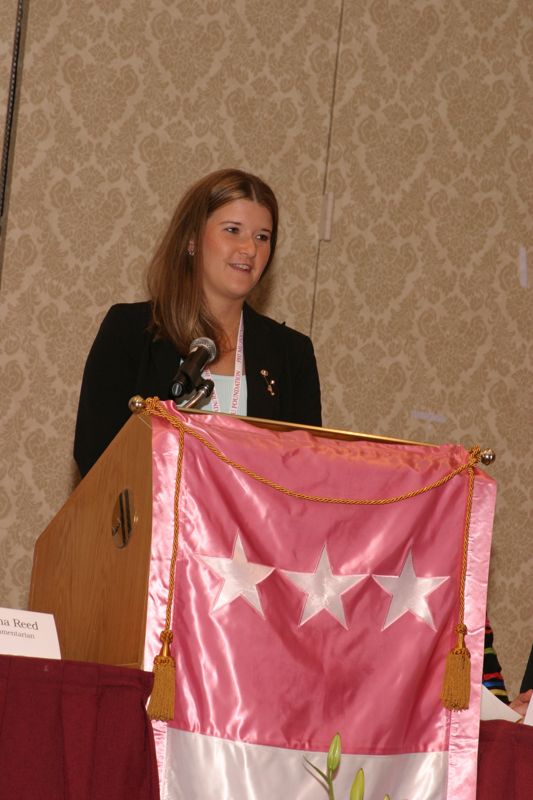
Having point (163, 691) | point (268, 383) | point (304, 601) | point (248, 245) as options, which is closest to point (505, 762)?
point (304, 601)

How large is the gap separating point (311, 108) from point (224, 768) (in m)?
3.17

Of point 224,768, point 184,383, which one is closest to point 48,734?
point 224,768

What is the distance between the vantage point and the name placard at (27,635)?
1.77 meters

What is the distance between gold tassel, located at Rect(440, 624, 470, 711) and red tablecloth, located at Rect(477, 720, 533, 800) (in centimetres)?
10

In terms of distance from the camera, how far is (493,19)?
4695 millimetres

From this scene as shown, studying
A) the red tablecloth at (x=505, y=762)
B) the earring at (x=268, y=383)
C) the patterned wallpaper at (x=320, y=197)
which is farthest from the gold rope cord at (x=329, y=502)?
the patterned wallpaper at (x=320, y=197)

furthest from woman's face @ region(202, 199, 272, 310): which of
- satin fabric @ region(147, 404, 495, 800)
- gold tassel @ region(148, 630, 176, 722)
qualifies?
gold tassel @ region(148, 630, 176, 722)

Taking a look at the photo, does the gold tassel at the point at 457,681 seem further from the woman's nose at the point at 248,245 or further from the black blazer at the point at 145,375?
the woman's nose at the point at 248,245

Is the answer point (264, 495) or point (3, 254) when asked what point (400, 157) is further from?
point (264, 495)

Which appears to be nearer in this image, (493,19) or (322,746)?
(322,746)

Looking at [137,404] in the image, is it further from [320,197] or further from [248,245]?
[320,197]

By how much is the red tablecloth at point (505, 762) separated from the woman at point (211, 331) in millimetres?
1170

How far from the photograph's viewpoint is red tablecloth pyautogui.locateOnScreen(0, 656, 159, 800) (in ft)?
5.36

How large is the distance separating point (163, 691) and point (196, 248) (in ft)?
5.39
